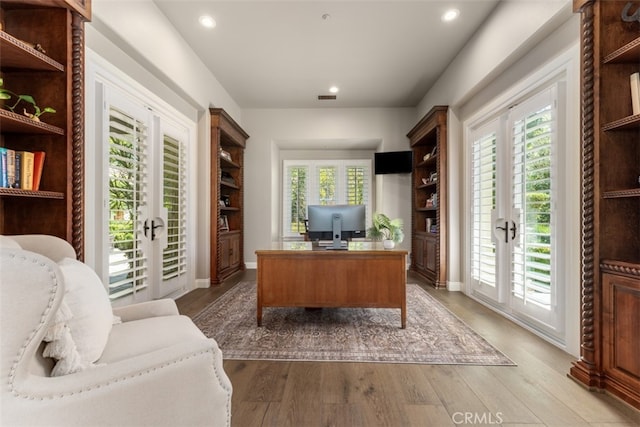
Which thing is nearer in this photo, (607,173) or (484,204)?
(607,173)

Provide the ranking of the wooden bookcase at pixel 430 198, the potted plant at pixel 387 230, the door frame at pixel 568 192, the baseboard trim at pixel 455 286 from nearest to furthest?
the door frame at pixel 568 192 → the potted plant at pixel 387 230 → the baseboard trim at pixel 455 286 → the wooden bookcase at pixel 430 198

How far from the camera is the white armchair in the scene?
83 cm

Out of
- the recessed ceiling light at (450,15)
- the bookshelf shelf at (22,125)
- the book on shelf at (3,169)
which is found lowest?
the book on shelf at (3,169)

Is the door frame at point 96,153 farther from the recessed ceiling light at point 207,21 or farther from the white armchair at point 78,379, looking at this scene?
the white armchair at point 78,379

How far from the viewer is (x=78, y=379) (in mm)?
911

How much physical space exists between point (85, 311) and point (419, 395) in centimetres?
174

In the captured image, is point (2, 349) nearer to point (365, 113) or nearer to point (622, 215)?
point (622, 215)

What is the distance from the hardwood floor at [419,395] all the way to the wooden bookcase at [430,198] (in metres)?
Answer: 2.14

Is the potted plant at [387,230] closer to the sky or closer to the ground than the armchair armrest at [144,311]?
closer to the sky

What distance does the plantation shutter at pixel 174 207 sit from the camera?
3.57m

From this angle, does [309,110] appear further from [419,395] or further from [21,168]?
[419,395]

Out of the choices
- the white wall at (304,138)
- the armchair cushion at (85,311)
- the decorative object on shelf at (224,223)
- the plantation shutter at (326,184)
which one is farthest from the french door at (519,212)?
the decorative object on shelf at (224,223)

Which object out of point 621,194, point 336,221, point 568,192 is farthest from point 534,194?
point 336,221

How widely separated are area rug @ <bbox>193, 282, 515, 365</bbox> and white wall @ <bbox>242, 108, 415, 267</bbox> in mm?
2494
